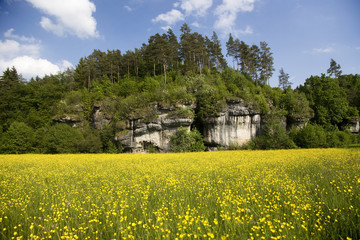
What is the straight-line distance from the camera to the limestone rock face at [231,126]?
38719mm

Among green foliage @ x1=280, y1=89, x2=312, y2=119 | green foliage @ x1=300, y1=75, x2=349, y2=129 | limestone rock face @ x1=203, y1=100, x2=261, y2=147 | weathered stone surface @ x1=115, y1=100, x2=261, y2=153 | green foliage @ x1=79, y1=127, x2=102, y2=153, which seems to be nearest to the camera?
green foliage @ x1=79, y1=127, x2=102, y2=153

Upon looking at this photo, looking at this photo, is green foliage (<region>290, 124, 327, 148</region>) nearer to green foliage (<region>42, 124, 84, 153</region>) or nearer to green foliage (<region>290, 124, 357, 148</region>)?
green foliage (<region>290, 124, 357, 148</region>)

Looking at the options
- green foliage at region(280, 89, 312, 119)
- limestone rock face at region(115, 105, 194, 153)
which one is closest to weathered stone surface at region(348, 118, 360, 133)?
green foliage at region(280, 89, 312, 119)

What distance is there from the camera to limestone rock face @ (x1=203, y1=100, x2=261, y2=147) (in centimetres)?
3872

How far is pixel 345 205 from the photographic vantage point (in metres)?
4.29

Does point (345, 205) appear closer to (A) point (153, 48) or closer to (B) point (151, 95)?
(B) point (151, 95)

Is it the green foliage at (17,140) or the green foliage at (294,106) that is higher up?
the green foliage at (294,106)

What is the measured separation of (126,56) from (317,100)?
205 feet

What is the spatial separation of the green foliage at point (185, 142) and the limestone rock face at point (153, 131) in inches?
48.4

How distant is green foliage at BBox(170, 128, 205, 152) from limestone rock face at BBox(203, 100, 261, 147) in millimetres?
3255

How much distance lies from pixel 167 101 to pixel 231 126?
15556 millimetres

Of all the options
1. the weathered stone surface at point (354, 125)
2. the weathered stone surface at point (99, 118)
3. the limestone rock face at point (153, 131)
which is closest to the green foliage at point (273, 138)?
the limestone rock face at point (153, 131)

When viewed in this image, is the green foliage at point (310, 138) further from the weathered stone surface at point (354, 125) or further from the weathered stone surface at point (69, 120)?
the weathered stone surface at point (69, 120)

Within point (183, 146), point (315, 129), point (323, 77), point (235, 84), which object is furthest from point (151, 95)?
point (323, 77)
